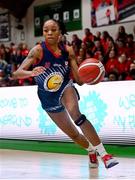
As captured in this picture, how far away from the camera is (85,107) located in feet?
30.9

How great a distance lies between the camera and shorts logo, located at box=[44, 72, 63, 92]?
20.6 ft

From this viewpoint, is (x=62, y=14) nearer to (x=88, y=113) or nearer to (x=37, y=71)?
(x=88, y=113)

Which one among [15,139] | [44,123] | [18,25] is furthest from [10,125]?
[18,25]

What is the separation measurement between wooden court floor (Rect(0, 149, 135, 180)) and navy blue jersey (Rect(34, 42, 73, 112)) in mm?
793

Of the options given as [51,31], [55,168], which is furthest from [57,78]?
[55,168]

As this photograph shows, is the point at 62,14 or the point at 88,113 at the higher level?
the point at 62,14

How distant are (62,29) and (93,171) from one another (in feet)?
5.83

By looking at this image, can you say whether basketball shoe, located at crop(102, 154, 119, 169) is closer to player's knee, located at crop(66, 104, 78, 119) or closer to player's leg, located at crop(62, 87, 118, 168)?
player's leg, located at crop(62, 87, 118, 168)

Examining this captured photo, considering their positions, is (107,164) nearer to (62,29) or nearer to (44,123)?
(62,29)

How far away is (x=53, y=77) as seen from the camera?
20.6ft

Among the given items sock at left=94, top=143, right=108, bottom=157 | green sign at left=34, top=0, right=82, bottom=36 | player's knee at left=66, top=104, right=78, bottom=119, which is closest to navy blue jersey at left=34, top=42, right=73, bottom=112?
player's knee at left=66, top=104, right=78, bottom=119

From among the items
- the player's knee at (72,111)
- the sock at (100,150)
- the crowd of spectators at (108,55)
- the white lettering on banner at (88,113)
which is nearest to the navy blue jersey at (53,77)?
the player's knee at (72,111)

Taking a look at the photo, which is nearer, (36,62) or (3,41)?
(36,62)

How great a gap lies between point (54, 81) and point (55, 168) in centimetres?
114
